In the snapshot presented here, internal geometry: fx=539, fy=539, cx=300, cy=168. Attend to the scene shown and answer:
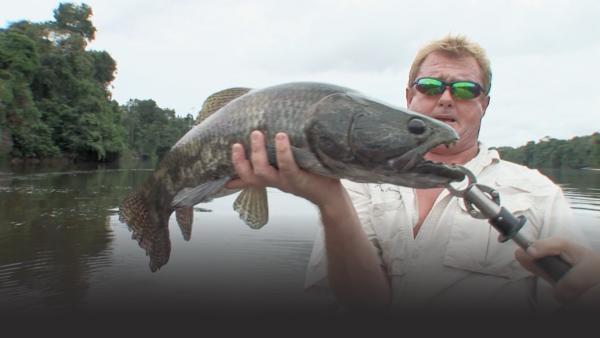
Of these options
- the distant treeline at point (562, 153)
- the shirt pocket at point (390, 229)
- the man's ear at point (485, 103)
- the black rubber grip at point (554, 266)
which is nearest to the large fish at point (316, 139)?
the black rubber grip at point (554, 266)

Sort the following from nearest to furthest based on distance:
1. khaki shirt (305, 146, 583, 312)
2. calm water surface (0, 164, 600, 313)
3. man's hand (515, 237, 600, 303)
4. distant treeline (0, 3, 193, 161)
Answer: man's hand (515, 237, 600, 303) → khaki shirt (305, 146, 583, 312) → calm water surface (0, 164, 600, 313) → distant treeline (0, 3, 193, 161)

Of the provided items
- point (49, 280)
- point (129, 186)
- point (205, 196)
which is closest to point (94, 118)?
point (129, 186)

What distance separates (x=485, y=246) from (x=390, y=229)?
553 mm

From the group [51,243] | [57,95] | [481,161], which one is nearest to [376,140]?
[481,161]

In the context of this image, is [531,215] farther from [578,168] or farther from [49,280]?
[578,168]

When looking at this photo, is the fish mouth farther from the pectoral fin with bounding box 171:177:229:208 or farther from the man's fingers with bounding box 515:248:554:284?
the pectoral fin with bounding box 171:177:229:208

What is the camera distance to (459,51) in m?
3.45

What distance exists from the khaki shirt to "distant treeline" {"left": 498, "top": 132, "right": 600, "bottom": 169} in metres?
98.8

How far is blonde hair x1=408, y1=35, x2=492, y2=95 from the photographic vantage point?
3.41 metres

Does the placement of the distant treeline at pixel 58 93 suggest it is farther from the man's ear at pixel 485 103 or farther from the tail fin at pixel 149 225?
the man's ear at pixel 485 103

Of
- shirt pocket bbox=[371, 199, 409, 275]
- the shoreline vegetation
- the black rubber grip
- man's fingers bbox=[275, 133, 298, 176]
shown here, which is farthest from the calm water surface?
the shoreline vegetation

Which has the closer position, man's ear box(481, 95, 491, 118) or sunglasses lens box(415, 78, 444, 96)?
sunglasses lens box(415, 78, 444, 96)

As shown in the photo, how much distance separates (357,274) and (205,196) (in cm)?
97

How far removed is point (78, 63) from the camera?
60.6 m
